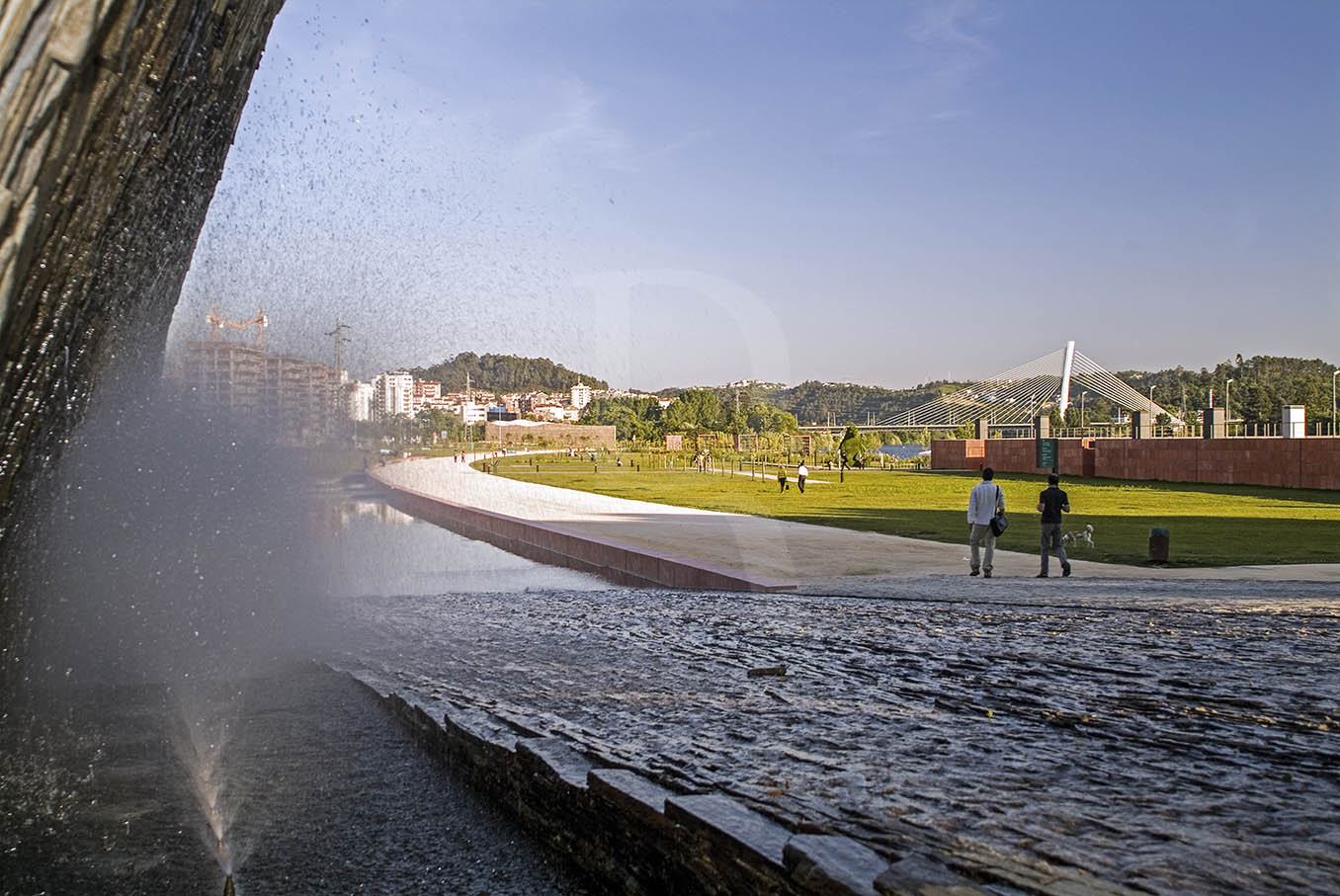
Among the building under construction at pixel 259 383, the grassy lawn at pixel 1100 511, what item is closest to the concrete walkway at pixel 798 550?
the grassy lawn at pixel 1100 511

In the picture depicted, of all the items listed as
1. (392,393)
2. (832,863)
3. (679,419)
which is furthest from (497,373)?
(679,419)

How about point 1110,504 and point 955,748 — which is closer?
point 955,748

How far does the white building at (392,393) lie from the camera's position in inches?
690

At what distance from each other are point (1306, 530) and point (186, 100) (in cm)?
1986

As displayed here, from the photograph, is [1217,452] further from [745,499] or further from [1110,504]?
[745,499]

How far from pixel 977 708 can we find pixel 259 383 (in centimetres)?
980

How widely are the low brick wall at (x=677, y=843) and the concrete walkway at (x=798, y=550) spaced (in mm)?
6987

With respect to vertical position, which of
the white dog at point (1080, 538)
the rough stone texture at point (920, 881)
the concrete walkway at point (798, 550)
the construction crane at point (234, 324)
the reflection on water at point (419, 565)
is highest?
the construction crane at point (234, 324)

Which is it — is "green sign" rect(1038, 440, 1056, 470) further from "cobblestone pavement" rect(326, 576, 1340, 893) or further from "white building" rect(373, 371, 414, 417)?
"cobblestone pavement" rect(326, 576, 1340, 893)

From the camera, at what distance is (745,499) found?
1155 inches

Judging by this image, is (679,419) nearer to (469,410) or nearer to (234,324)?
(469,410)

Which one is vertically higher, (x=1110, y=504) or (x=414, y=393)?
(x=414, y=393)

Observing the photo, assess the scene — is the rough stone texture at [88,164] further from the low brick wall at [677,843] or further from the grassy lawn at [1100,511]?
the grassy lawn at [1100,511]

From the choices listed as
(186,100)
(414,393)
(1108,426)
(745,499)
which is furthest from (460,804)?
(1108,426)
